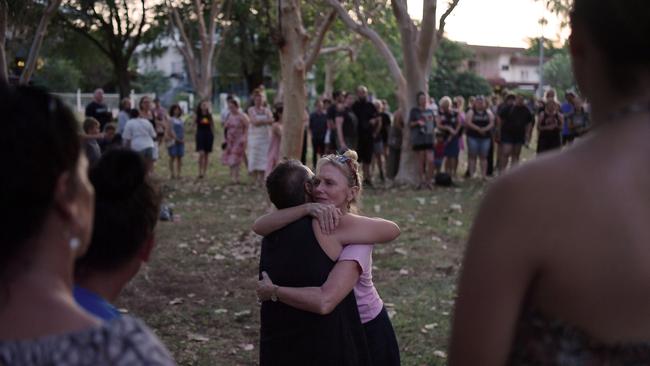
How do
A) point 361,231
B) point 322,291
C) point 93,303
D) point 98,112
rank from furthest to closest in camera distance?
1. point 98,112
2. point 361,231
3. point 322,291
4. point 93,303

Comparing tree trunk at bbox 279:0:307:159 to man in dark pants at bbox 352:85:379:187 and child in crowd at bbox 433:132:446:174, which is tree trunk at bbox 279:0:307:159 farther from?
child in crowd at bbox 433:132:446:174

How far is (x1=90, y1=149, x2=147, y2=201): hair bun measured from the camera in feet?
7.09

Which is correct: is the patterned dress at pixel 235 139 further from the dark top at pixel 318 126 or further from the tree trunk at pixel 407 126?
the tree trunk at pixel 407 126

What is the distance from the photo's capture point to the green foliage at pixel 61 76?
64.7 metres

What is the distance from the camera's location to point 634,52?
161 centimetres

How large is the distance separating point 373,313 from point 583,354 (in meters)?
2.29

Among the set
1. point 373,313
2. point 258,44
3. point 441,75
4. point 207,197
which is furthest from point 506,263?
point 441,75

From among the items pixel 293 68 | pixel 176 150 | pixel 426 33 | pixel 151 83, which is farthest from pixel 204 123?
pixel 151 83

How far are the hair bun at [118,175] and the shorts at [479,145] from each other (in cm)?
1570

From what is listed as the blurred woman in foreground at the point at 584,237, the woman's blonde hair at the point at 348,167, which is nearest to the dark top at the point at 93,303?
the blurred woman in foreground at the point at 584,237

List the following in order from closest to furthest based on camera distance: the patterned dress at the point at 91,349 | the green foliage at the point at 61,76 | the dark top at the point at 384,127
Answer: the patterned dress at the point at 91,349, the dark top at the point at 384,127, the green foliage at the point at 61,76

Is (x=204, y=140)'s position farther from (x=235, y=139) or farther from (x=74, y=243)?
(x=74, y=243)

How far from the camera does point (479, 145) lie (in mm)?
17531

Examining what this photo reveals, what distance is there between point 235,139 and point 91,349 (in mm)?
16418
